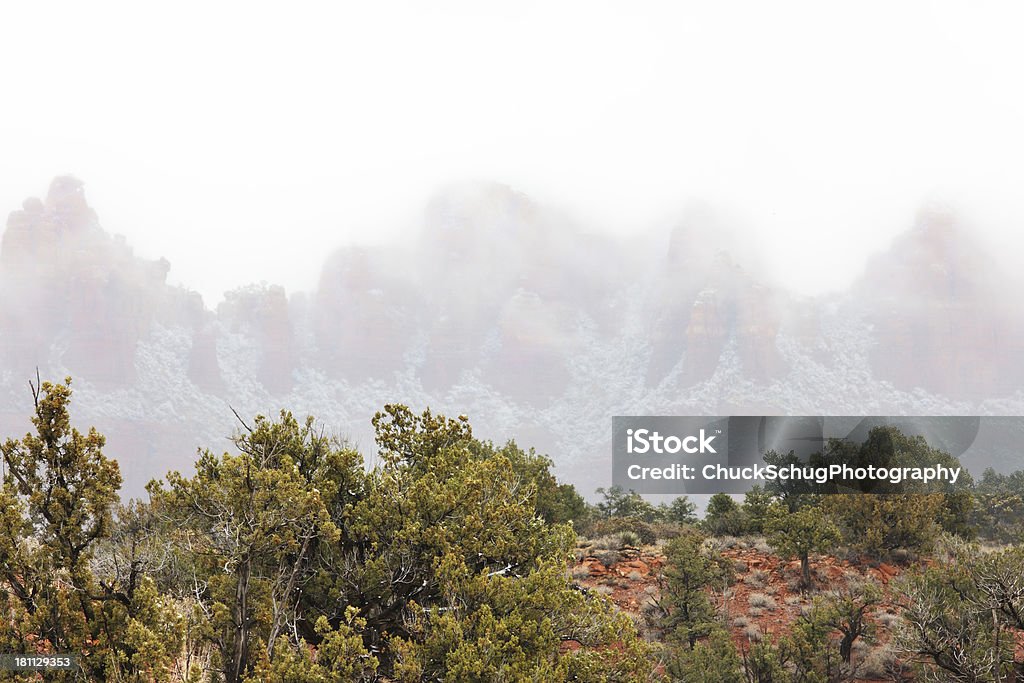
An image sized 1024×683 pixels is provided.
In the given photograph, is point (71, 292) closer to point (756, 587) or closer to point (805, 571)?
point (756, 587)

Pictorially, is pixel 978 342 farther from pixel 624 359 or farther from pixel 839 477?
pixel 839 477

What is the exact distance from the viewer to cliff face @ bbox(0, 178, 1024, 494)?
15050 cm

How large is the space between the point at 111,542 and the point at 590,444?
156420mm

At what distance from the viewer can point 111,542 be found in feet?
28.2

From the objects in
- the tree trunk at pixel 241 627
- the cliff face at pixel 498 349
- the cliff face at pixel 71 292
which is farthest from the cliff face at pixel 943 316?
the tree trunk at pixel 241 627

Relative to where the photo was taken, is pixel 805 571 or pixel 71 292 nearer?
pixel 805 571

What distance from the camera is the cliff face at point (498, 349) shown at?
150500mm

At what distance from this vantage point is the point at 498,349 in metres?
193

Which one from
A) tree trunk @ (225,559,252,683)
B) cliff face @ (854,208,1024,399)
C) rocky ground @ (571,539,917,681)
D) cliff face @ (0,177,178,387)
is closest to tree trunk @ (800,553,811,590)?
rocky ground @ (571,539,917,681)

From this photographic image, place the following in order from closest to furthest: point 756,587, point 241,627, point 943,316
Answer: point 241,627
point 756,587
point 943,316

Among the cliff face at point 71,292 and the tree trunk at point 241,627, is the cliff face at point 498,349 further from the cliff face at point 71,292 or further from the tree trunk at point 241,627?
the tree trunk at point 241,627

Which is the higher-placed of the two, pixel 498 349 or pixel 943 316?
pixel 943 316

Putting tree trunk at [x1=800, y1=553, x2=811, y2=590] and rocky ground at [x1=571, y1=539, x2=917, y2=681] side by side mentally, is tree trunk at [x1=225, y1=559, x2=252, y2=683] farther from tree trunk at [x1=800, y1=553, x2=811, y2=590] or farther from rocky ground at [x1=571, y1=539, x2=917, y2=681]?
tree trunk at [x1=800, y1=553, x2=811, y2=590]

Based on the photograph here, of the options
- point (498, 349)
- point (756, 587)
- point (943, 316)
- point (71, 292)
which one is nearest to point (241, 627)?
point (756, 587)
